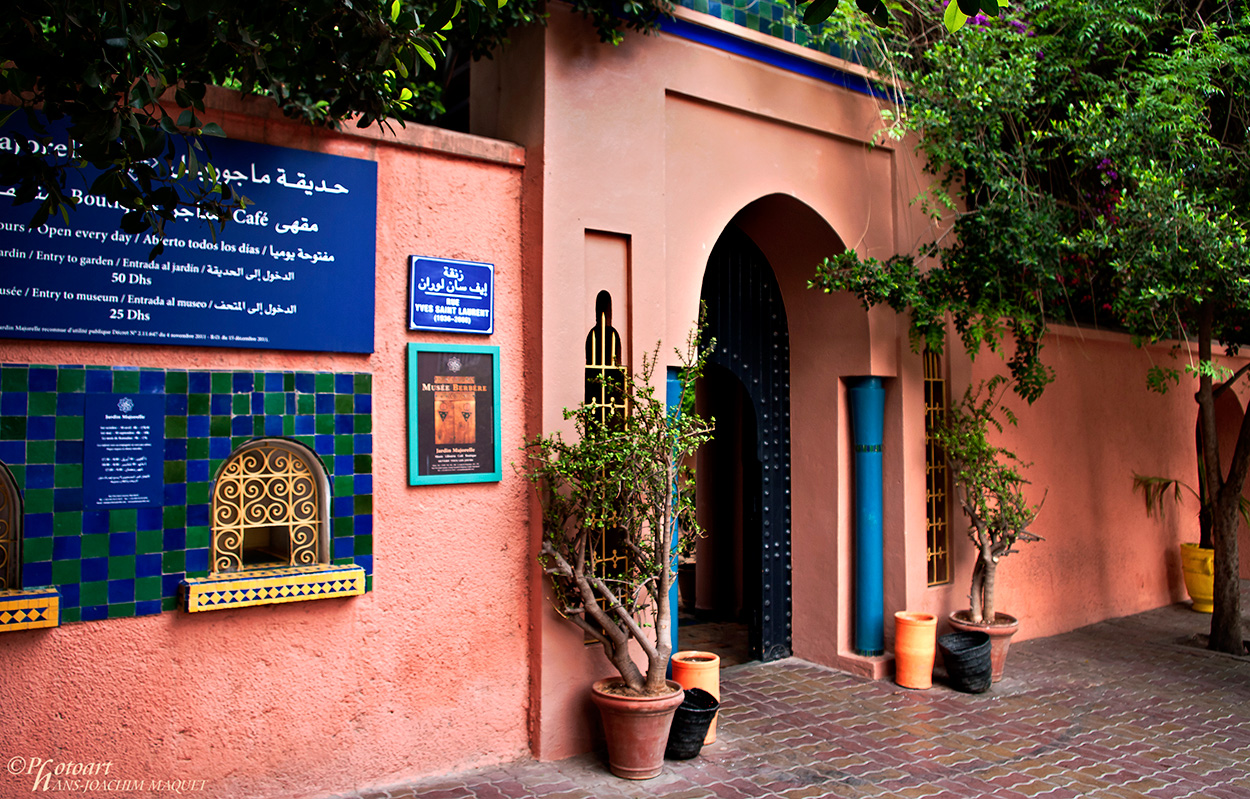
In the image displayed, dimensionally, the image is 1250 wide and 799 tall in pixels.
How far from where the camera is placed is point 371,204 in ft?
16.6

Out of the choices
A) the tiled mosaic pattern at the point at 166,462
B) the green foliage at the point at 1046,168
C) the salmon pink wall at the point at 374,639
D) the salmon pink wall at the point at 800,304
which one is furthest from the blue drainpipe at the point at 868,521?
the tiled mosaic pattern at the point at 166,462

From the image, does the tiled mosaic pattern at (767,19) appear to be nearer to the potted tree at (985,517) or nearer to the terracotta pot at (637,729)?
the potted tree at (985,517)

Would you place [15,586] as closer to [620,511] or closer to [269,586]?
[269,586]

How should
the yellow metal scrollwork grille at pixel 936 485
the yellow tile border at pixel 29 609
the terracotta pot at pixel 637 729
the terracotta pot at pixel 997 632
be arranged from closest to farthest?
1. the yellow tile border at pixel 29 609
2. the terracotta pot at pixel 637 729
3. the terracotta pot at pixel 997 632
4. the yellow metal scrollwork grille at pixel 936 485

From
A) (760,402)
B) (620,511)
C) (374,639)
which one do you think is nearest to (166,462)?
(374,639)

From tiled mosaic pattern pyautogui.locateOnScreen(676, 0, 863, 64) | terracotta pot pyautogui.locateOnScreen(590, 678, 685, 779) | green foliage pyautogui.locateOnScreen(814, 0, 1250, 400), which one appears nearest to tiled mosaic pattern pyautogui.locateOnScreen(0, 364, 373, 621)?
terracotta pot pyautogui.locateOnScreen(590, 678, 685, 779)

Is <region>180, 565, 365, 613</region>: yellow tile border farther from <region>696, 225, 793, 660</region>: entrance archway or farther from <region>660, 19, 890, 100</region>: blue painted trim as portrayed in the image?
<region>660, 19, 890, 100</region>: blue painted trim

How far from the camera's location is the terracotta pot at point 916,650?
271 inches

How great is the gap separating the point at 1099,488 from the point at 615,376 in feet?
20.1

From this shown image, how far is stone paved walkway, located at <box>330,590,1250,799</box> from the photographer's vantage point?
5055mm

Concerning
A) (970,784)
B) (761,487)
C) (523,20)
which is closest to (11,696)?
(523,20)

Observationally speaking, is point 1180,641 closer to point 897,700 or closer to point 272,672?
point 897,700

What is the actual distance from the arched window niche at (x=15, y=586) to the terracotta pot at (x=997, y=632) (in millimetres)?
6087

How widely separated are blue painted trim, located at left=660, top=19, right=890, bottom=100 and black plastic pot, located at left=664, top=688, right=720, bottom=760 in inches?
171
